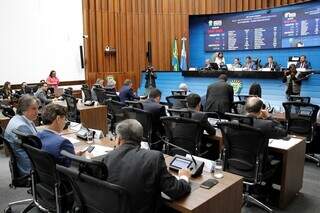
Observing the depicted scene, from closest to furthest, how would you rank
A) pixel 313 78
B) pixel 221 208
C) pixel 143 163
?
1. pixel 143 163
2. pixel 221 208
3. pixel 313 78

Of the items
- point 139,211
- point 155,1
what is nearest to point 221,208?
point 139,211

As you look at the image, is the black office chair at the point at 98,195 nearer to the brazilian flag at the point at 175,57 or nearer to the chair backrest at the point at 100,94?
the chair backrest at the point at 100,94

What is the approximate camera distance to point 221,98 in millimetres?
5879

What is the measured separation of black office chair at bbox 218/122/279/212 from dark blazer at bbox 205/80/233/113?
2.47 m

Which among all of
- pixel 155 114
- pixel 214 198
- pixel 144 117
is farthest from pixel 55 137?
pixel 155 114

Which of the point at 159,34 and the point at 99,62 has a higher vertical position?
the point at 159,34

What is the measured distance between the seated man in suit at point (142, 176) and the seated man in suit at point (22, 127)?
4.93 feet

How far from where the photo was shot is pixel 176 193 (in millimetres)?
2072

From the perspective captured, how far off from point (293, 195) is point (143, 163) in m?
2.55

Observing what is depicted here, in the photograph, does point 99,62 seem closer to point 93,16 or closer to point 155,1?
point 93,16

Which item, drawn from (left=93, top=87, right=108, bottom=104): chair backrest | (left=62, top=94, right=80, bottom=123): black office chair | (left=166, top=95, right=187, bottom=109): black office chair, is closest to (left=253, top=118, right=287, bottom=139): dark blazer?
(left=166, top=95, right=187, bottom=109): black office chair

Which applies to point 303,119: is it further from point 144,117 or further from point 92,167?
point 92,167

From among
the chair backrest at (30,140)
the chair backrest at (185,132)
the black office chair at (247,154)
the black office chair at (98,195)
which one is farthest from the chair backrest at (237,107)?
the black office chair at (98,195)

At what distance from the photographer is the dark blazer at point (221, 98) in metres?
5.86
